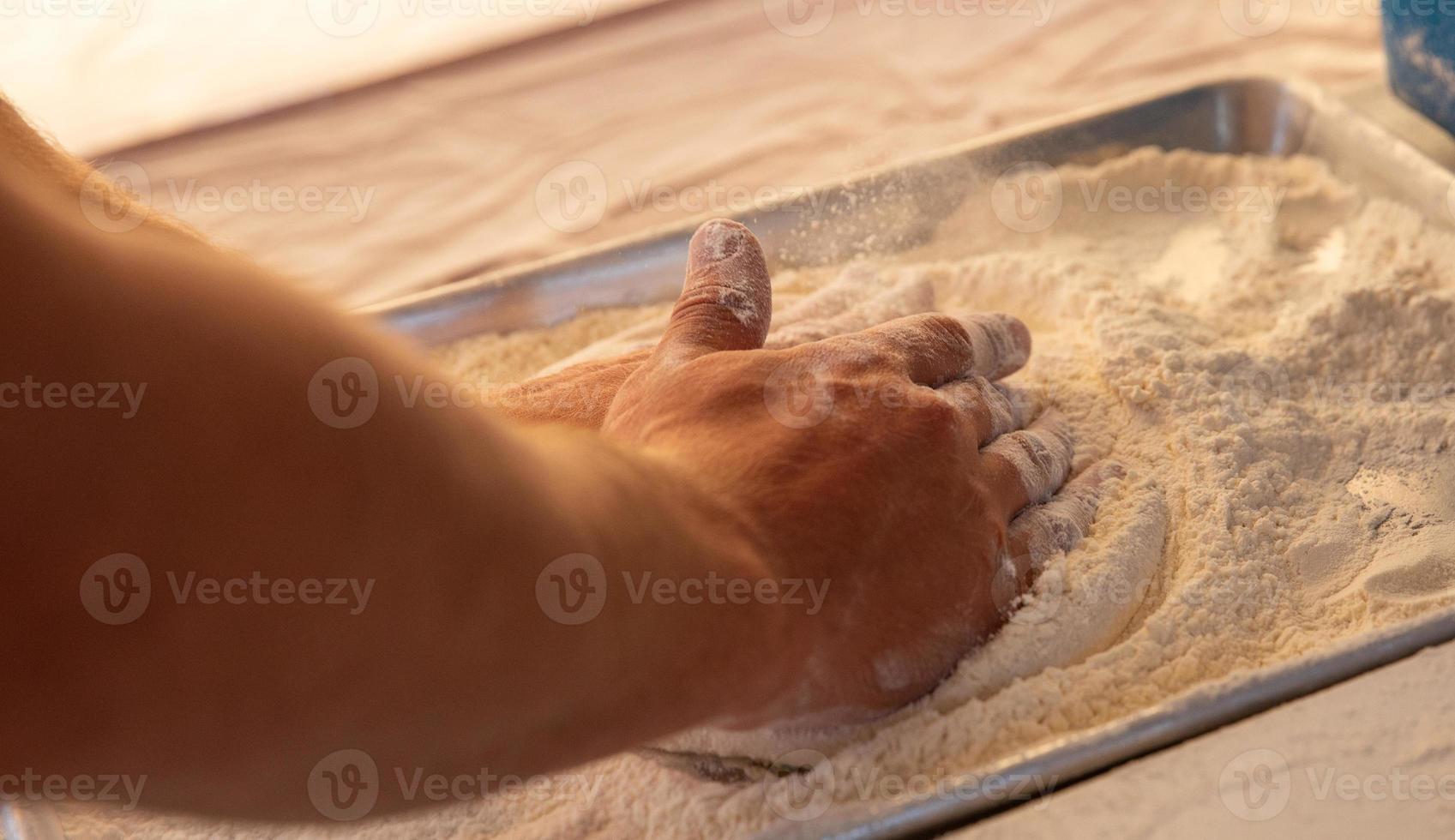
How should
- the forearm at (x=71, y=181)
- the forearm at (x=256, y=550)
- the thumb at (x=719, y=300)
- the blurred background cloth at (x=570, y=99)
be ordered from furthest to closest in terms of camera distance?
the blurred background cloth at (x=570, y=99)
the thumb at (x=719, y=300)
the forearm at (x=71, y=181)
the forearm at (x=256, y=550)

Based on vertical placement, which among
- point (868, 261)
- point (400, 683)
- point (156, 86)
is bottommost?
point (868, 261)

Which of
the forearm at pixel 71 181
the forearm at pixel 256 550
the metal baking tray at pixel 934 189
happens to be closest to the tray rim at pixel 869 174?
the metal baking tray at pixel 934 189

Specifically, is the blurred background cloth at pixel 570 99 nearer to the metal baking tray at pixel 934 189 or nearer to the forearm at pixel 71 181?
the metal baking tray at pixel 934 189

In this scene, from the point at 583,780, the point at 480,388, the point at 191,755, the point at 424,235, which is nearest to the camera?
the point at 191,755

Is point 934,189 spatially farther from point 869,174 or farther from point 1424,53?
point 1424,53

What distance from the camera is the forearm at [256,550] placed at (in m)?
0.46

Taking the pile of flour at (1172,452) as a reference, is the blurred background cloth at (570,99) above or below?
above

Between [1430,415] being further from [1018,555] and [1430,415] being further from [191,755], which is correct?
[191,755]

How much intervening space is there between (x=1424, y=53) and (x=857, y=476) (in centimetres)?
108

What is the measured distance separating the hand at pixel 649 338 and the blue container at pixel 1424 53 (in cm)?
70

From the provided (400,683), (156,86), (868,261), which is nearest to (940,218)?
(868,261)

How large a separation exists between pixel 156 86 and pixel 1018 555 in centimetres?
224

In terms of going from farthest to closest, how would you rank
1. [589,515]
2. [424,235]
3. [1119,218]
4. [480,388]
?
[424,235] → [1119,218] → [480,388] → [589,515]

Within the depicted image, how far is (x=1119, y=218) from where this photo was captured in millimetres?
1350
